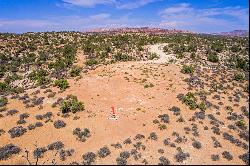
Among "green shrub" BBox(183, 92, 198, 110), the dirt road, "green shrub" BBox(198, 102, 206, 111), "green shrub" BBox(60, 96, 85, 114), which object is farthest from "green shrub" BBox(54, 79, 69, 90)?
the dirt road

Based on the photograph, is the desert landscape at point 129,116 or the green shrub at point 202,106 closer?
the desert landscape at point 129,116

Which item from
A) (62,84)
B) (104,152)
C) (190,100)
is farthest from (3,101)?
(190,100)

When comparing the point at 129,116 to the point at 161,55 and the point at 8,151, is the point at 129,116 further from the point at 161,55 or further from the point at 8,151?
the point at 161,55

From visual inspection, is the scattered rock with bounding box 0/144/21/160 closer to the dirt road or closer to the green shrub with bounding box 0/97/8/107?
the green shrub with bounding box 0/97/8/107

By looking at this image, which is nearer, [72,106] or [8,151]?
[8,151]

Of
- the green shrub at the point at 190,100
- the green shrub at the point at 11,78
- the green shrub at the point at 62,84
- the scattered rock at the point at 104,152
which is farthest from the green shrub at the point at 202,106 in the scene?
the green shrub at the point at 11,78

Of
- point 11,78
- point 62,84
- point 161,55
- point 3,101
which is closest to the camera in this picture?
point 3,101

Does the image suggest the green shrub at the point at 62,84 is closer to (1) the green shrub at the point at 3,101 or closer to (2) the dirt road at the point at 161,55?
(1) the green shrub at the point at 3,101
